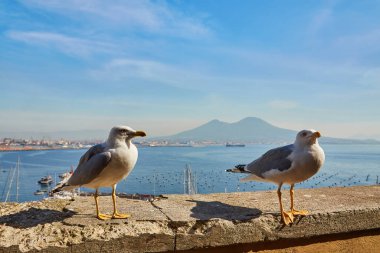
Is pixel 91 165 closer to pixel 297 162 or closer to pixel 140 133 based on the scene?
pixel 140 133

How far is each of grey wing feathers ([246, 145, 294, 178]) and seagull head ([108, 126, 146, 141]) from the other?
110 centimetres

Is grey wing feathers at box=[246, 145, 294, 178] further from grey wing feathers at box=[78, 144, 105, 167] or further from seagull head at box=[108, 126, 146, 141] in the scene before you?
grey wing feathers at box=[78, 144, 105, 167]

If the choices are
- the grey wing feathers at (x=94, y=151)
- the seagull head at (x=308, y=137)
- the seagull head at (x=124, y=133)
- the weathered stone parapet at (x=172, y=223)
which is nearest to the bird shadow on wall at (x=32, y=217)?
the weathered stone parapet at (x=172, y=223)

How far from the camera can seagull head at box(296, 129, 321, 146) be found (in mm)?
2625

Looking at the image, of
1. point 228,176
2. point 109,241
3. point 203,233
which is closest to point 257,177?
point 203,233

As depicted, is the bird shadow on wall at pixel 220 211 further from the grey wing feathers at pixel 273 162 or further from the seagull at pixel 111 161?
the seagull at pixel 111 161

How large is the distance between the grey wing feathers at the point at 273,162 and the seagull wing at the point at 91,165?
4.24 ft

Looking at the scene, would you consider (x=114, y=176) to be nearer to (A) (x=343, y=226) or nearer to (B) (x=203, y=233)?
(B) (x=203, y=233)

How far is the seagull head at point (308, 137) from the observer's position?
262 centimetres

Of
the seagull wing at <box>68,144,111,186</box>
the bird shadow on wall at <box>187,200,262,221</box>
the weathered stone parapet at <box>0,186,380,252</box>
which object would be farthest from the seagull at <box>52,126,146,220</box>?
the bird shadow on wall at <box>187,200,262,221</box>

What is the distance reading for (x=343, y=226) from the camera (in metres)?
2.49

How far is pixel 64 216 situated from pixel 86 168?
14.6 inches

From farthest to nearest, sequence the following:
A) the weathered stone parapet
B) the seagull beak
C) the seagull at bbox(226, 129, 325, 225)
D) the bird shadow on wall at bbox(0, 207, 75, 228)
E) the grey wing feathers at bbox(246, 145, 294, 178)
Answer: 1. the grey wing feathers at bbox(246, 145, 294, 178)
2. the seagull at bbox(226, 129, 325, 225)
3. the seagull beak
4. the bird shadow on wall at bbox(0, 207, 75, 228)
5. the weathered stone parapet

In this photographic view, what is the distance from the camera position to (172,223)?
7.16ft
